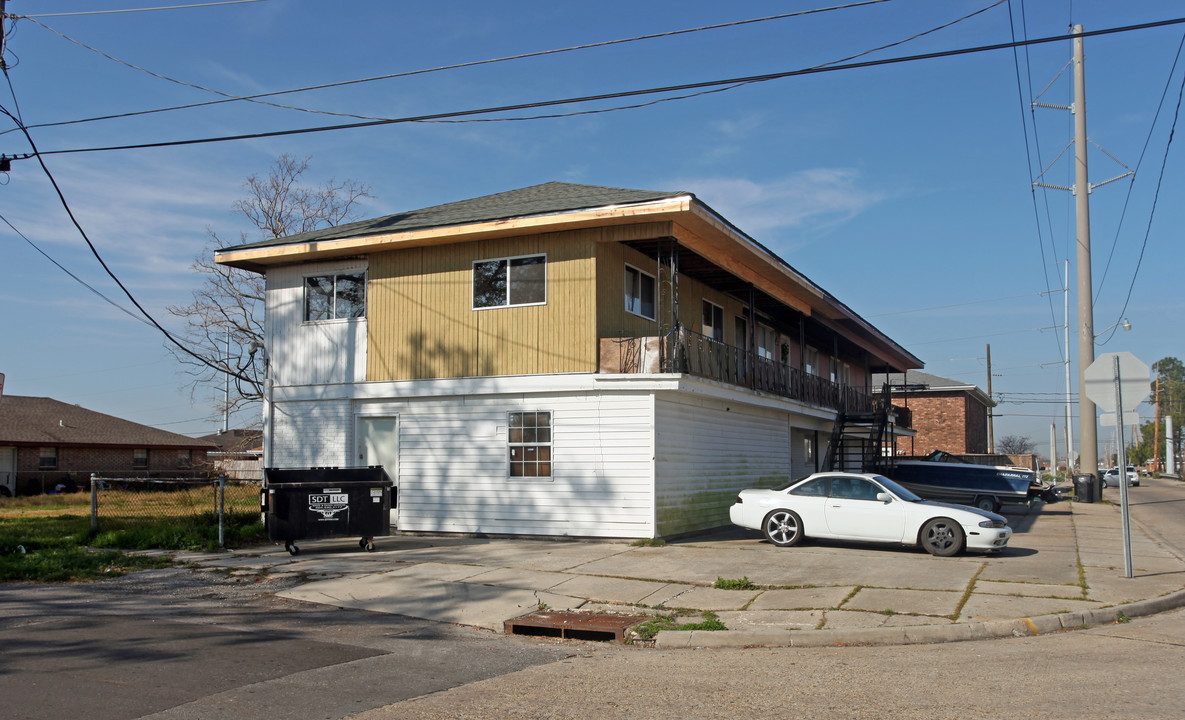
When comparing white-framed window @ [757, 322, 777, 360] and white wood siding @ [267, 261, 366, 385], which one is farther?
white-framed window @ [757, 322, 777, 360]

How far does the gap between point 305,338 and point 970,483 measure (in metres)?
18.1

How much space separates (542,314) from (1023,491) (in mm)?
15627

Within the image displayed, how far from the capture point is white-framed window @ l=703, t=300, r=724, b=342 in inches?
874

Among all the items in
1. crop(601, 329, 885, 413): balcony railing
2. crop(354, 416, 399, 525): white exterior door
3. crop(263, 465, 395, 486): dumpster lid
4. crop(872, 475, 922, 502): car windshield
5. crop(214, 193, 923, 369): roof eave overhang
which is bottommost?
crop(872, 475, 922, 502): car windshield

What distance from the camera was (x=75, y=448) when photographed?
4238 centimetres

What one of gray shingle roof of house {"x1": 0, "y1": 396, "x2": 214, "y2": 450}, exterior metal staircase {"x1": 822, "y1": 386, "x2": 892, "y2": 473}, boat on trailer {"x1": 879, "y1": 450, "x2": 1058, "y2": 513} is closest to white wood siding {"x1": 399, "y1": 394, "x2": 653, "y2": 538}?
boat on trailer {"x1": 879, "y1": 450, "x2": 1058, "y2": 513}

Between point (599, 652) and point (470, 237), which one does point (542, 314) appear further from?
point (599, 652)

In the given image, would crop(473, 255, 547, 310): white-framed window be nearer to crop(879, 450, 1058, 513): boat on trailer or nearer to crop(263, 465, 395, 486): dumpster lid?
crop(263, 465, 395, 486): dumpster lid

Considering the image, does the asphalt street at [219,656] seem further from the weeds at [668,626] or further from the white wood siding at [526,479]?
the white wood siding at [526,479]

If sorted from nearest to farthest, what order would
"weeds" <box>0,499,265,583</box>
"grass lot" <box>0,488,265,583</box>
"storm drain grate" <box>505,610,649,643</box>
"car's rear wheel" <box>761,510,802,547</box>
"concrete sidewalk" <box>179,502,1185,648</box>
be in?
"storm drain grate" <box>505,610,649,643</box>, "concrete sidewalk" <box>179,502,1185,648</box>, "weeds" <box>0,499,265,583</box>, "grass lot" <box>0,488,265,583</box>, "car's rear wheel" <box>761,510,802,547</box>

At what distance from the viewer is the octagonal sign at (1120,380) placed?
40.4 ft

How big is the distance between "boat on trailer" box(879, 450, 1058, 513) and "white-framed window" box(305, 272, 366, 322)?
15520 mm

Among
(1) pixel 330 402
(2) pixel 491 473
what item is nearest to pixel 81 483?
(1) pixel 330 402

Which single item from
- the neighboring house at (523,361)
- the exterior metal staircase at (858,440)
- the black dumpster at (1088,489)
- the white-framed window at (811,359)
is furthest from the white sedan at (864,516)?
the black dumpster at (1088,489)
